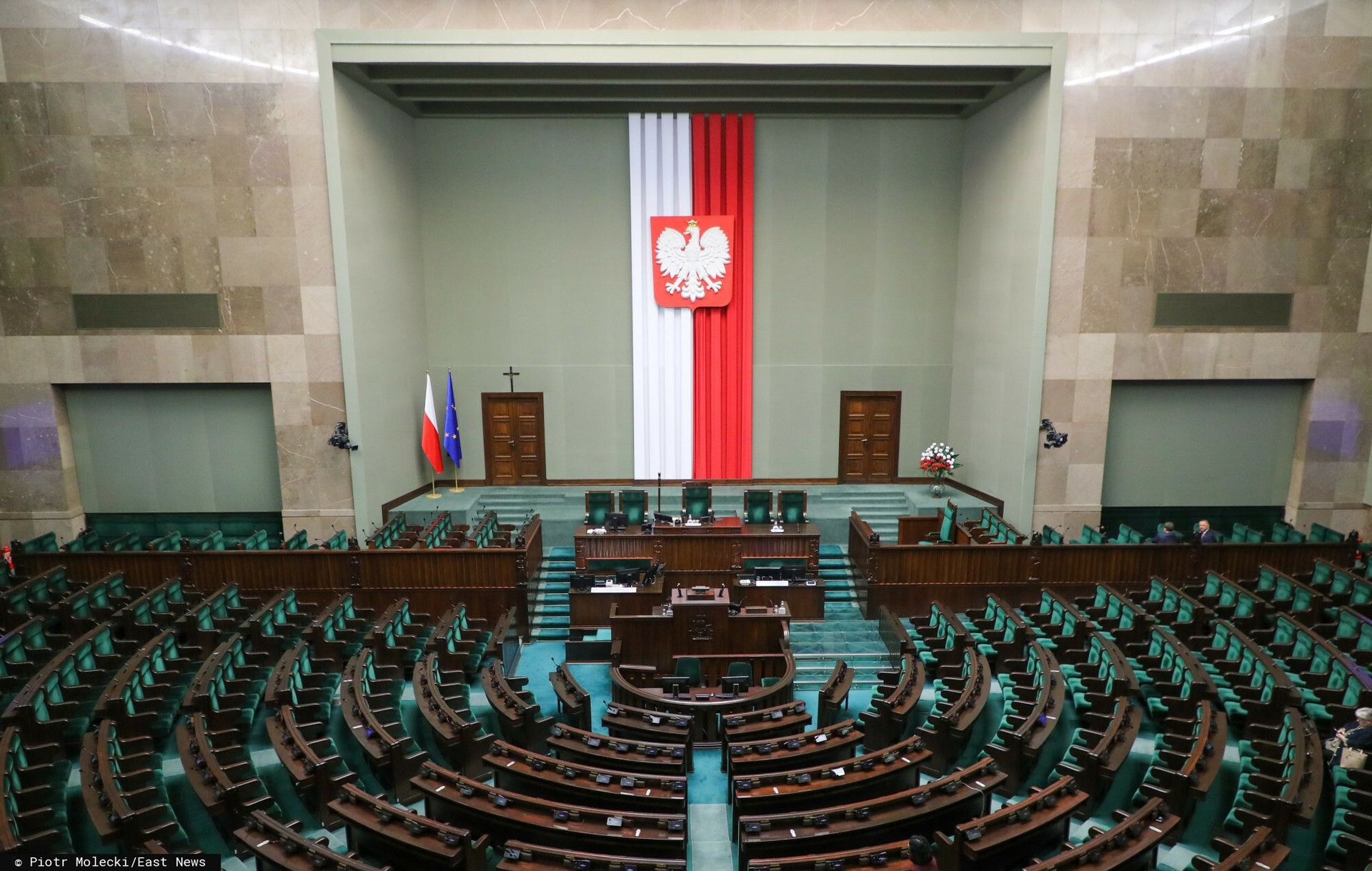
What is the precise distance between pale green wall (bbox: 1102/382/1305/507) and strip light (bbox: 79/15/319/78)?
555 inches

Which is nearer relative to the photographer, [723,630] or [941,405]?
[723,630]

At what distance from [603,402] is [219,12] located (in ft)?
28.1

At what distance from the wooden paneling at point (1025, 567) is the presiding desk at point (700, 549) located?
3.95ft

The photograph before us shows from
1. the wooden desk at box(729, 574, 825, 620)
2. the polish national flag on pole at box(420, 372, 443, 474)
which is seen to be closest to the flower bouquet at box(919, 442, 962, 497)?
the wooden desk at box(729, 574, 825, 620)

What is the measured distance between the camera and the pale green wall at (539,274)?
14055 mm

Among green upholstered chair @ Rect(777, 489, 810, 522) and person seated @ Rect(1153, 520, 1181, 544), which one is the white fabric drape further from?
person seated @ Rect(1153, 520, 1181, 544)

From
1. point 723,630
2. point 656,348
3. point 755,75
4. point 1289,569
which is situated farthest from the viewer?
point 656,348

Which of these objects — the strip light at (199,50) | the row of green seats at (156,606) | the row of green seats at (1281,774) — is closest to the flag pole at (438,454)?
the row of green seats at (156,606)

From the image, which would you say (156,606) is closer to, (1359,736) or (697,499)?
(697,499)

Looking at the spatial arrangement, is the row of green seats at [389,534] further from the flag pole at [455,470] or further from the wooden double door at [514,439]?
the wooden double door at [514,439]

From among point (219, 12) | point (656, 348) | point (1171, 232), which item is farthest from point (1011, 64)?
point (219, 12)

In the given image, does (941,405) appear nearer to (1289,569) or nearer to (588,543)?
(1289,569)

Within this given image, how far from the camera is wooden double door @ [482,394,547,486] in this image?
14750mm

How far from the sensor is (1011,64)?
37.3ft
